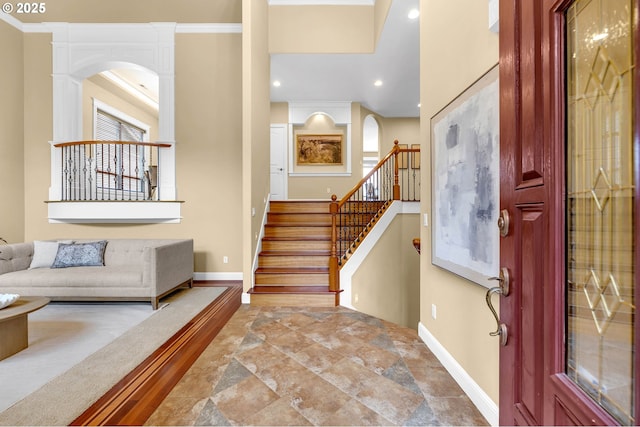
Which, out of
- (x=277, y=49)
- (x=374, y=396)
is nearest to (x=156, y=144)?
(x=277, y=49)

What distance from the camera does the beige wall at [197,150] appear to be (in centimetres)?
485

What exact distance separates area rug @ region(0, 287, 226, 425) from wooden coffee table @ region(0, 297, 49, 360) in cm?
60

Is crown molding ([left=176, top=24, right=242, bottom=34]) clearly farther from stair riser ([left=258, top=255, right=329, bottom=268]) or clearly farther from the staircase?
stair riser ([left=258, top=255, right=329, bottom=268])

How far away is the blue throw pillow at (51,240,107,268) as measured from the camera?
3.63 metres

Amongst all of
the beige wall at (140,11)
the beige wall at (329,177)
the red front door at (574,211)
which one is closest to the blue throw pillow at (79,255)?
the beige wall at (140,11)

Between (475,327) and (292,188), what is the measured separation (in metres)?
6.22

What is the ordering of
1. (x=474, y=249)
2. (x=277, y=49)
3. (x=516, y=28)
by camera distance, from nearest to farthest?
(x=516, y=28) → (x=474, y=249) → (x=277, y=49)

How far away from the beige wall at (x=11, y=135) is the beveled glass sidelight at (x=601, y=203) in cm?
686

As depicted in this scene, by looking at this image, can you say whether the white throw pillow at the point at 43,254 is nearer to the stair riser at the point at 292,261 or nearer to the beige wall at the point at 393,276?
the stair riser at the point at 292,261

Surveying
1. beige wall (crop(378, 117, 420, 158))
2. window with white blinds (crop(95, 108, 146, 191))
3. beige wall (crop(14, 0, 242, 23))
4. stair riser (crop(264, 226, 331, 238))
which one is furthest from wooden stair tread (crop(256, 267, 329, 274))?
beige wall (crop(378, 117, 420, 158))

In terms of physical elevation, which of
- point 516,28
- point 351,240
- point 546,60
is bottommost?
point 351,240

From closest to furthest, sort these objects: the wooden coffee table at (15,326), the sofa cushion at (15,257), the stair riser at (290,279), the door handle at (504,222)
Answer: the door handle at (504,222) → the wooden coffee table at (15,326) → the sofa cushion at (15,257) → the stair riser at (290,279)

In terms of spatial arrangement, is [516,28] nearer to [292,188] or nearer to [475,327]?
[475,327]

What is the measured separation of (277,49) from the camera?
200 inches
